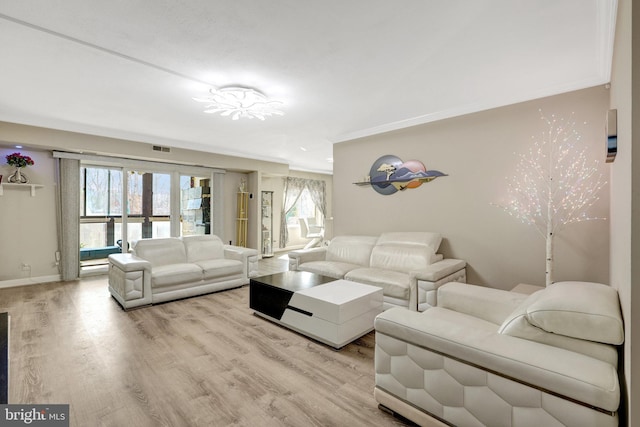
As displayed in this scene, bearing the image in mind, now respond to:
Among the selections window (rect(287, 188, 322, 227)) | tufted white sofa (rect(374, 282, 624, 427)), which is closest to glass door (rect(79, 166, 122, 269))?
window (rect(287, 188, 322, 227))

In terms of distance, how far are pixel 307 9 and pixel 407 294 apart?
277 centimetres

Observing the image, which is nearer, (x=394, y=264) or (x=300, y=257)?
(x=394, y=264)

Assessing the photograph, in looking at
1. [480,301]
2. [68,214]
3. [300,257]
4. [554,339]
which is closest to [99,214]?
[68,214]

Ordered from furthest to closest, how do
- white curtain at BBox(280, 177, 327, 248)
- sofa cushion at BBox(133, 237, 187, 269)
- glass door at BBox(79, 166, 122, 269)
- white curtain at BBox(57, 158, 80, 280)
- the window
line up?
1. the window
2. white curtain at BBox(280, 177, 327, 248)
3. glass door at BBox(79, 166, 122, 269)
4. white curtain at BBox(57, 158, 80, 280)
5. sofa cushion at BBox(133, 237, 187, 269)

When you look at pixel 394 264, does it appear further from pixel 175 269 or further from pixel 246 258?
pixel 175 269

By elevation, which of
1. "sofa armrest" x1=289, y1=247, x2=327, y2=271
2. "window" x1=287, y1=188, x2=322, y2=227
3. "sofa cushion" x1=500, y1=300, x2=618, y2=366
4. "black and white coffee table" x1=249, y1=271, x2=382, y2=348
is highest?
"window" x1=287, y1=188, x2=322, y2=227

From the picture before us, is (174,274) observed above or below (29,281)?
above

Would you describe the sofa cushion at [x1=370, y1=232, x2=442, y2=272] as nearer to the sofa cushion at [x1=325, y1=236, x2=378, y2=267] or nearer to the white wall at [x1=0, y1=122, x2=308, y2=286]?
the sofa cushion at [x1=325, y1=236, x2=378, y2=267]

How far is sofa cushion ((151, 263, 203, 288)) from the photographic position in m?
3.74

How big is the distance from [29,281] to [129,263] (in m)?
2.77

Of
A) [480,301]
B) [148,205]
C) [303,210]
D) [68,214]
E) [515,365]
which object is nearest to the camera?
[515,365]

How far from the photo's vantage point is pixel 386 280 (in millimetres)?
3318

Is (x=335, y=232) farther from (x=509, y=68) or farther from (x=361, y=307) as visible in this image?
(x=509, y=68)

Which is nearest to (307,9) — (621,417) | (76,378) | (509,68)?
(509,68)
